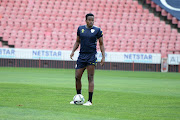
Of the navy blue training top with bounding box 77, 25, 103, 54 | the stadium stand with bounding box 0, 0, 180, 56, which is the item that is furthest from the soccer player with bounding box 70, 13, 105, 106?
the stadium stand with bounding box 0, 0, 180, 56

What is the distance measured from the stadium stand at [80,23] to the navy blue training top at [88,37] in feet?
69.9

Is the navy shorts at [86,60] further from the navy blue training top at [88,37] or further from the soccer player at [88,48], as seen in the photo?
the navy blue training top at [88,37]

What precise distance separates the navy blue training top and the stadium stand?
21299 mm

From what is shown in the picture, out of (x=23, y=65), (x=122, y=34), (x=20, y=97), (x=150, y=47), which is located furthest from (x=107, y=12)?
(x=20, y=97)

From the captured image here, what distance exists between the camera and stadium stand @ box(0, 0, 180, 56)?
103 feet

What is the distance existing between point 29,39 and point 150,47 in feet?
31.4

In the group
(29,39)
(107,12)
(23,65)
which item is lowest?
(23,65)

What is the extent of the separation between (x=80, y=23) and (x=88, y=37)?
922 inches

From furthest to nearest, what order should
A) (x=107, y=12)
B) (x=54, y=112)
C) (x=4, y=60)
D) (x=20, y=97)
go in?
(x=107, y=12), (x=4, y=60), (x=20, y=97), (x=54, y=112)

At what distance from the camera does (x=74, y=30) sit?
32.2 meters

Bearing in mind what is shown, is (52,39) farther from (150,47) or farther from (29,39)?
(150,47)

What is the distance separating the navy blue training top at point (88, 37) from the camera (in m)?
9.40

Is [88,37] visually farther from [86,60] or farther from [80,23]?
[80,23]

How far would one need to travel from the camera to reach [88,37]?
30.9ft
